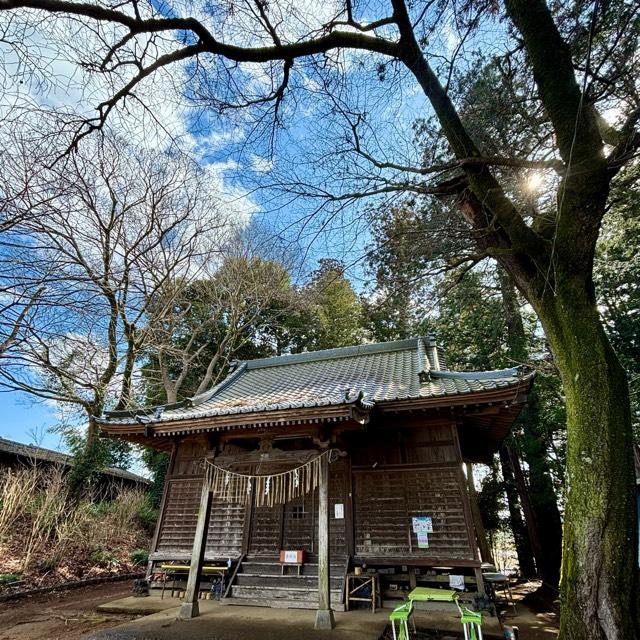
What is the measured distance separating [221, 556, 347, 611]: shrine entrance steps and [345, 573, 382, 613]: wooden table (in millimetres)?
140

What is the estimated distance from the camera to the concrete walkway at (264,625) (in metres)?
Result: 4.84

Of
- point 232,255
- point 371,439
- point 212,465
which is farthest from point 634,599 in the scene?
point 232,255

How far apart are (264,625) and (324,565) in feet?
3.82

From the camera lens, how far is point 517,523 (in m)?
12.7

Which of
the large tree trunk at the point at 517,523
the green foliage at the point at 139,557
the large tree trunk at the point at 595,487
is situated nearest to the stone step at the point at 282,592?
the large tree trunk at the point at 595,487

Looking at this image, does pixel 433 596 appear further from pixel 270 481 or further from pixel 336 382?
pixel 336 382

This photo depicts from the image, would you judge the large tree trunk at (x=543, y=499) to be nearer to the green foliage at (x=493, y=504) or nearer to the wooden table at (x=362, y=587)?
the green foliage at (x=493, y=504)

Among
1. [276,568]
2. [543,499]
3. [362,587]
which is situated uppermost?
[543,499]

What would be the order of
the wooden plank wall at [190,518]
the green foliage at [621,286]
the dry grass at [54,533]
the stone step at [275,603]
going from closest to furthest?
the stone step at [275,603] → the wooden plank wall at [190,518] → the dry grass at [54,533] → the green foliage at [621,286]

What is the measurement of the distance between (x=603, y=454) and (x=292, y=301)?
11858mm

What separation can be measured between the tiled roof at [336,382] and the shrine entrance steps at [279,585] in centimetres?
311

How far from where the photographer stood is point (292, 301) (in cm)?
1449

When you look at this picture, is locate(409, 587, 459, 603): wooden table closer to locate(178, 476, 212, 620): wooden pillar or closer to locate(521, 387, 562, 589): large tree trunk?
locate(178, 476, 212, 620): wooden pillar

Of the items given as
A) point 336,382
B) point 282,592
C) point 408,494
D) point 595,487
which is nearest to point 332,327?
point 336,382
